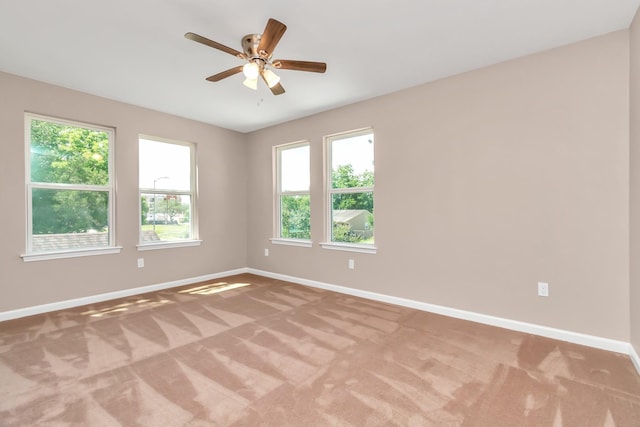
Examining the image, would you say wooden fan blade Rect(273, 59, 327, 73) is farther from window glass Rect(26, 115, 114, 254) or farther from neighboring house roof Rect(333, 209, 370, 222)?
window glass Rect(26, 115, 114, 254)

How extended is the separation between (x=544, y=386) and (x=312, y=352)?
1560mm

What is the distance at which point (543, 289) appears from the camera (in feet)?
8.76

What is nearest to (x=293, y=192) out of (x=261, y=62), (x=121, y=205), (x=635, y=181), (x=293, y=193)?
(x=293, y=193)

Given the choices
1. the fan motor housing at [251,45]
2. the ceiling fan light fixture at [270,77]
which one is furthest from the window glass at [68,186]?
the ceiling fan light fixture at [270,77]

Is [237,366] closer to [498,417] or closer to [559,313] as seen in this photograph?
[498,417]

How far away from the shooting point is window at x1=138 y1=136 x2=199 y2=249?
422 centimetres

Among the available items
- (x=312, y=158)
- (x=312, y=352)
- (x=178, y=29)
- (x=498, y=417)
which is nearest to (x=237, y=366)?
(x=312, y=352)

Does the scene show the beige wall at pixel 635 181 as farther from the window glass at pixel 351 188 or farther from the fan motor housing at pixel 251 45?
the fan motor housing at pixel 251 45

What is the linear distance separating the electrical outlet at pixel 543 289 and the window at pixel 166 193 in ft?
14.5

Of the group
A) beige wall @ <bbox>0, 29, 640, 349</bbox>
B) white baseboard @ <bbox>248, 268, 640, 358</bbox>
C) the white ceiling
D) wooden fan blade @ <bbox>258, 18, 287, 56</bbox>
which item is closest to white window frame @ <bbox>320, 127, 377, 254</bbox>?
beige wall @ <bbox>0, 29, 640, 349</bbox>

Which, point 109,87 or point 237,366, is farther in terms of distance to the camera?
point 109,87

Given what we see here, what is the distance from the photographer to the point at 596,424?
1.58 m

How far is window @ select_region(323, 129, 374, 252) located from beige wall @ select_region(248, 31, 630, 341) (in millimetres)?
190

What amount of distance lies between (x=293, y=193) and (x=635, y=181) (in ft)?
12.4
